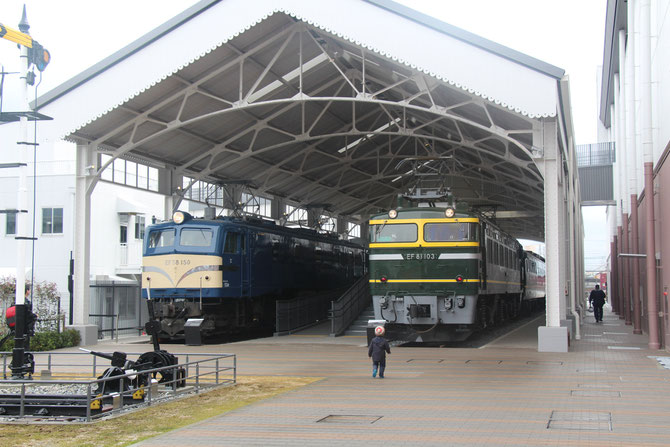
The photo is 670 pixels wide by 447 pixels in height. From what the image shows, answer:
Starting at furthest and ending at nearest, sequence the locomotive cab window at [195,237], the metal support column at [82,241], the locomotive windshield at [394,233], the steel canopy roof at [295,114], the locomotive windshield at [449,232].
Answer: the locomotive cab window at [195,237]
the metal support column at [82,241]
the locomotive windshield at [394,233]
the steel canopy roof at [295,114]
the locomotive windshield at [449,232]

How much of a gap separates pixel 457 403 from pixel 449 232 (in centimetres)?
964

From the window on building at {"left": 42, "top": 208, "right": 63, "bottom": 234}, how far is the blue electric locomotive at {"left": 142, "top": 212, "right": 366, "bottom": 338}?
31.3ft

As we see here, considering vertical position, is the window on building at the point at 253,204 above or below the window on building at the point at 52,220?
above

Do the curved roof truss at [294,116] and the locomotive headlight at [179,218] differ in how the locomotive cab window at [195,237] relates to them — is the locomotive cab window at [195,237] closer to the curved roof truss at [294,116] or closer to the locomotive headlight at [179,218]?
the locomotive headlight at [179,218]

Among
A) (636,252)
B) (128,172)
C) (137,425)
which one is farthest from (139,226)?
(137,425)

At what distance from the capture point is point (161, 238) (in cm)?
2259

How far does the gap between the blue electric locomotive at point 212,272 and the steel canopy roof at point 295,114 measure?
9.67 ft

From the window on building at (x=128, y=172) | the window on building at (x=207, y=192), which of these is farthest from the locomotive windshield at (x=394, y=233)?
the window on building at (x=128, y=172)

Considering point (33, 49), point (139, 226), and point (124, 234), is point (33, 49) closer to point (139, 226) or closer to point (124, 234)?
point (124, 234)

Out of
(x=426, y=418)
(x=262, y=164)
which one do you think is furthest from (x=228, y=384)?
(x=262, y=164)

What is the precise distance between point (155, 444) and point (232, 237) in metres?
14.7

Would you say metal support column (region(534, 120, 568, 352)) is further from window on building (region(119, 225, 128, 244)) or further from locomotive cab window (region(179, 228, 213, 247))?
window on building (region(119, 225, 128, 244))

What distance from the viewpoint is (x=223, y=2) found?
1947cm

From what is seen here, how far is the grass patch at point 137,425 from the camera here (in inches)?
341
